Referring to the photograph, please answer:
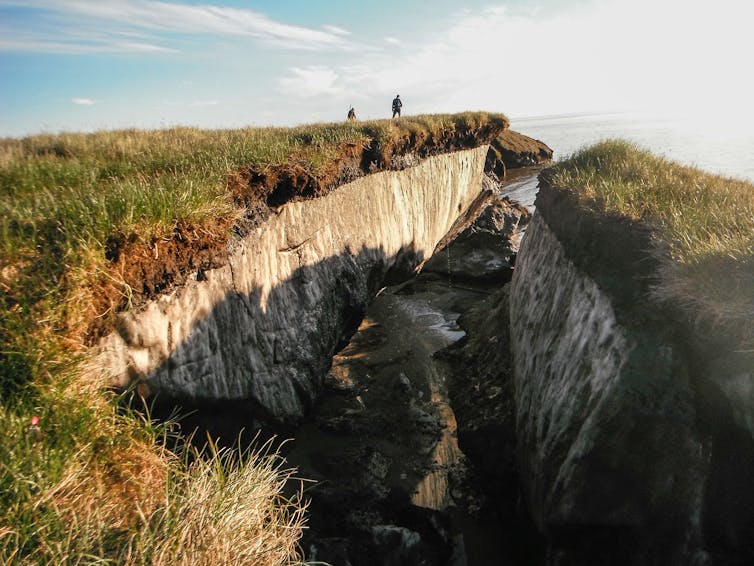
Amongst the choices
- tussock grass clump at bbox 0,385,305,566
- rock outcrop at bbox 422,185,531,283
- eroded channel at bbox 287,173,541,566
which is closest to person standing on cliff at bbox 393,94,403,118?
rock outcrop at bbox 422,185,531,283

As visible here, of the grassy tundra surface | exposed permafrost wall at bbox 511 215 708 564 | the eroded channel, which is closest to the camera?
the grassy tundra surface

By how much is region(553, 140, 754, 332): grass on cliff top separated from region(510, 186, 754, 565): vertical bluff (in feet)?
0.82

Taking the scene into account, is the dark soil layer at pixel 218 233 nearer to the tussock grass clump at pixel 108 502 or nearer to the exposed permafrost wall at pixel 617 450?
the tussock grass clump at pixel 108 502

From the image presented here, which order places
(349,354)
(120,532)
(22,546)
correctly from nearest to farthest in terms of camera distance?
1. (22,546)
2. (120,532)
3. (349,354)

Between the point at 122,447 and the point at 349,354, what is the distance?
7447 mm

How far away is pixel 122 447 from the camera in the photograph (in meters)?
3.53

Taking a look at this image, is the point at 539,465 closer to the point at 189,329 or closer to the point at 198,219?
the point at 189,329

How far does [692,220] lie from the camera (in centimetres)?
497

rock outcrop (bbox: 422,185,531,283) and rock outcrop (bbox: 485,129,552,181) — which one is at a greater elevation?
rock outcrop (bbox: 485,129,552,181)

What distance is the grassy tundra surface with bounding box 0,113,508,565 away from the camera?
103 inches

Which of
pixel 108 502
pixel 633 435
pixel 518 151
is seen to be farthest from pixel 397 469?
pixel 518 151

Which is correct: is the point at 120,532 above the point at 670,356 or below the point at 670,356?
below

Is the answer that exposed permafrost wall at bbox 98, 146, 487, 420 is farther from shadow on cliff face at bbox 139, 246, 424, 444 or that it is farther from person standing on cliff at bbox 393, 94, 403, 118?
person standing on cliff at bbox 393, 94, 403, 118

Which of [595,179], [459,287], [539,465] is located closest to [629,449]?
[539,465]
